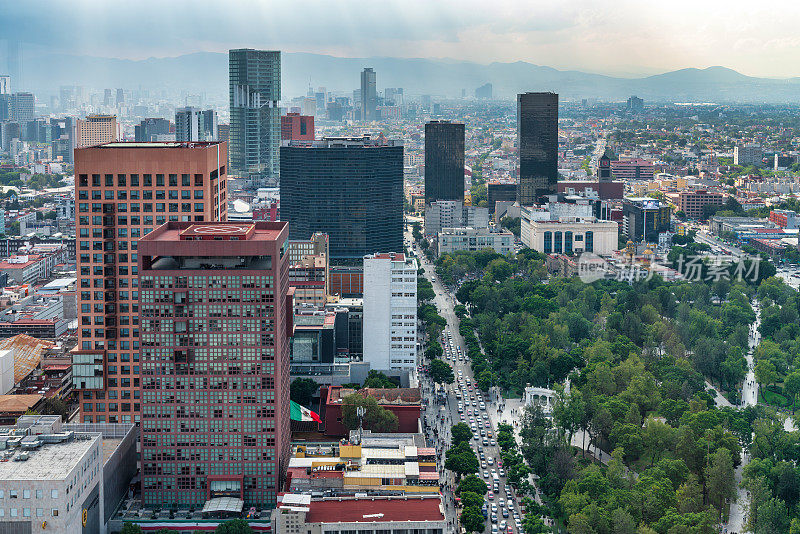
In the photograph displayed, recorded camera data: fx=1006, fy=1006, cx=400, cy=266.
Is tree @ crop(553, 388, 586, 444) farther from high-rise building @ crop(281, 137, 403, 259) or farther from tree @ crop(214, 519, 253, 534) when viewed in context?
high-rise building @ crop(281, 137, 403, 259)

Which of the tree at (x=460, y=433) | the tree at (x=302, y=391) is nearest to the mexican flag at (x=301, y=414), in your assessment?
the tree at (x=302, y=391)

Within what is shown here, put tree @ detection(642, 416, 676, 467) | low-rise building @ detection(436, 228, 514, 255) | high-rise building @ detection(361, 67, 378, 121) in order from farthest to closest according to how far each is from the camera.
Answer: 1. high-rise building @ detection(361, 67, 378, 121)
2. low-rise building @ detection(436, 228, 514, 255)
3. tree @ detection(642, 416, 676, 467)

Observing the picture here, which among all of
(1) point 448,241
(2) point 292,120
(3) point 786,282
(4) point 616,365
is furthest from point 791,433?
(2) point 292,120

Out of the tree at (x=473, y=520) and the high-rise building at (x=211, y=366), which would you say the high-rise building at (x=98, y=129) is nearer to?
the high-rise building at (x=211, y=366)

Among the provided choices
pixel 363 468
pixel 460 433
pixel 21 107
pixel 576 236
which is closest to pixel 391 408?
pixel 460 433

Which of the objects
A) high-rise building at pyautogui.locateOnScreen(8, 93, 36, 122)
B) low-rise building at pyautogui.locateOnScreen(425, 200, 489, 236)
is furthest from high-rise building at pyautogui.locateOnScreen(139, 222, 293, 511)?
high-rise building at pyautogui.locateOnScreen(8, 93, 36, 122)

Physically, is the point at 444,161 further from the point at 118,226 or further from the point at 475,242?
Answer: the point at 118,226

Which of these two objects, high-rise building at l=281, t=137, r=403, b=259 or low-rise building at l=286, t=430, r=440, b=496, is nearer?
low-rise building at l=286, t=430, r=440, b=496
